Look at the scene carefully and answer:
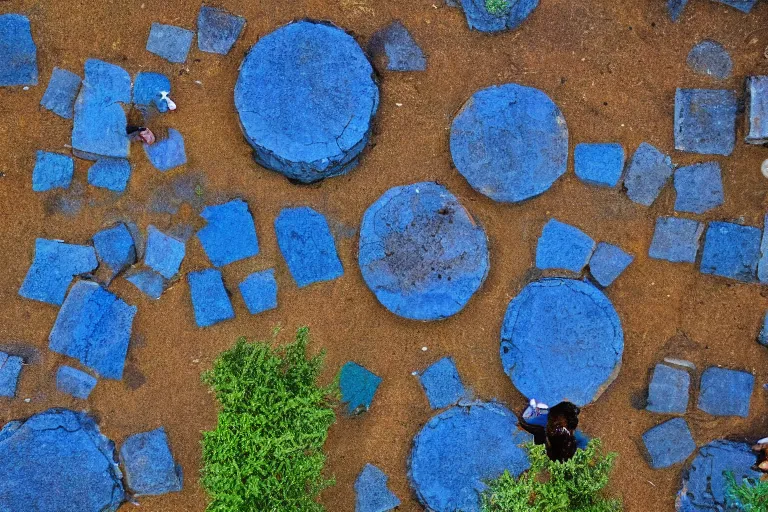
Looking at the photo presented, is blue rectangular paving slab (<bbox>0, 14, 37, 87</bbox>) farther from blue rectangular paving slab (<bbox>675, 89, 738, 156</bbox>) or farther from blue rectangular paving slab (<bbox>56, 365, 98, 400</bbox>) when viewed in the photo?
blue rectangular paving slab (<bbox>675, 89, 738, 156</bbox>)

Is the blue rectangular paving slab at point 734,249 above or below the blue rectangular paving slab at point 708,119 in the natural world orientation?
below

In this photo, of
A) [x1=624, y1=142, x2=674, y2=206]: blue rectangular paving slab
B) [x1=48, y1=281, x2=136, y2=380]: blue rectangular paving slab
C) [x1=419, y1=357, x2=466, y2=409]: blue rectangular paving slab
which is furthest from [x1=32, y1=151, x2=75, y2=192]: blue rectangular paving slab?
[x1=624, y1=142, x2=674, y2=206]: blue rectangular paving slab

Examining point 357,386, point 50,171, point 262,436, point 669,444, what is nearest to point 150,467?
point 262,436

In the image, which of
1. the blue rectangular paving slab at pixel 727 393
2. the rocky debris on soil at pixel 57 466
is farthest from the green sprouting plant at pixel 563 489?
the rocky debris on soil at pixel 57 466

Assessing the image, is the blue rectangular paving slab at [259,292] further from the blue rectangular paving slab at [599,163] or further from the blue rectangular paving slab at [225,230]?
the blue rectangular paving slab at [599,163]

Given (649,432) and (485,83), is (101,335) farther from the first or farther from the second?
(649,432)

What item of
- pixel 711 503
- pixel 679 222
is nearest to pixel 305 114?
pixel 679 222
